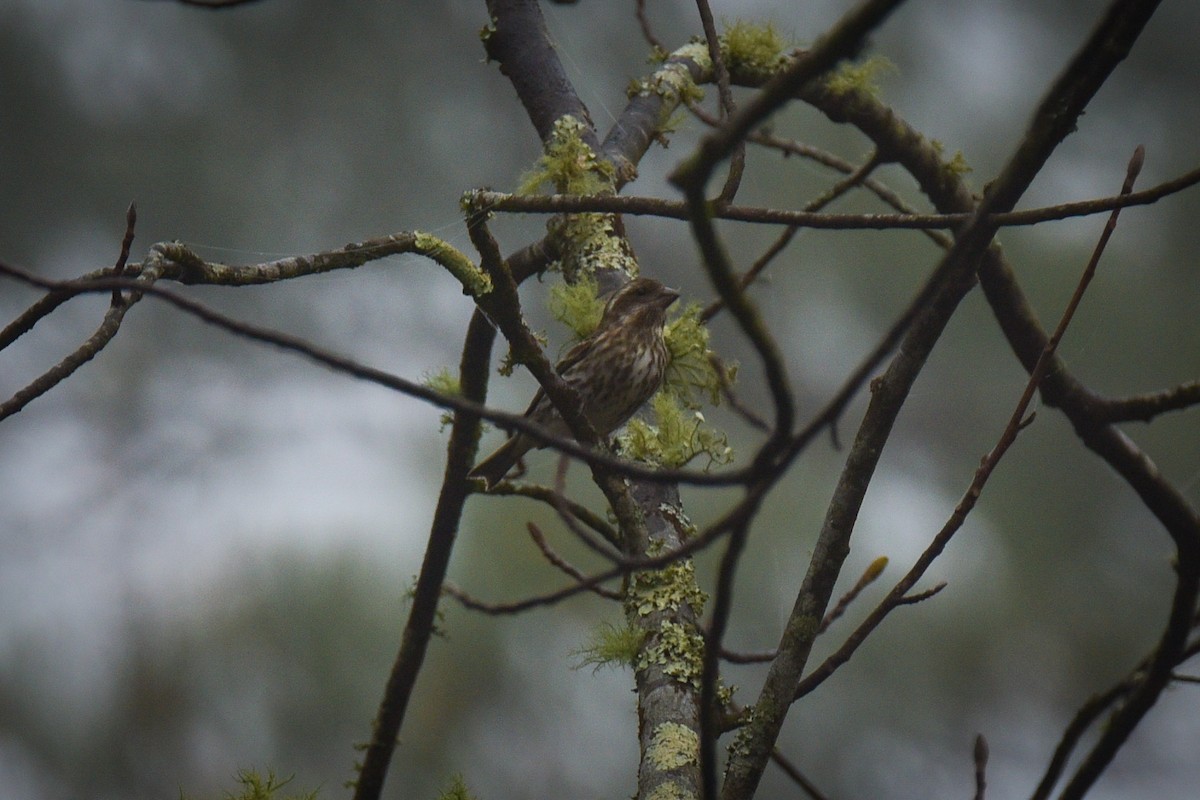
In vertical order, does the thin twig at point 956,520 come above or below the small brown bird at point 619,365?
below

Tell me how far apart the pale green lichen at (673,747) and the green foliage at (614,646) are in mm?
219

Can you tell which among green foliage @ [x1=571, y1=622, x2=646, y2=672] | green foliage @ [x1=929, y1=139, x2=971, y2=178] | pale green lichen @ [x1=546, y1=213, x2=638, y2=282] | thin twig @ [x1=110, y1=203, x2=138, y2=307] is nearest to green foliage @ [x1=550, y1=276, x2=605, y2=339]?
pale green lichen @ [x1=546, y1=213, x2=638, y2=282]

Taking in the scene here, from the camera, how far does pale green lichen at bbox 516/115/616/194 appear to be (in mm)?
2664

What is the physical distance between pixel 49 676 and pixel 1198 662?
391cm

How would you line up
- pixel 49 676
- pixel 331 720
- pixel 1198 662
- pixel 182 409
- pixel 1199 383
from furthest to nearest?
pixel 182 409, pixel 49 676, pixel 331 720, pixel 1198 662, pixel 1199 383

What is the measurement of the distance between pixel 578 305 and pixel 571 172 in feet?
1.10

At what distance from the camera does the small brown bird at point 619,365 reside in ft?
10.4

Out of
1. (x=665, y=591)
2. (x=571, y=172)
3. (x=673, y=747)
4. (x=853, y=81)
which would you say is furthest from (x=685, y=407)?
(x=673, y=747)

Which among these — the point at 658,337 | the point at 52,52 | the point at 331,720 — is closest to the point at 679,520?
the point at 658,337

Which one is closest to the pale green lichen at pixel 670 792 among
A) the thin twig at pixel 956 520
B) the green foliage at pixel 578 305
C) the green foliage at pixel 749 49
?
the thin twig at pixel 956 520

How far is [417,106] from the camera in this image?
5438 millimetres

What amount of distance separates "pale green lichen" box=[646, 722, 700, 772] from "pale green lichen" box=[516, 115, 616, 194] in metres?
1.20

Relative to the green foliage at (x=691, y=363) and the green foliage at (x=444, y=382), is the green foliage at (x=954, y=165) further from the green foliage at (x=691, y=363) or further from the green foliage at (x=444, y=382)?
the green foliage at (x=444, y=382)

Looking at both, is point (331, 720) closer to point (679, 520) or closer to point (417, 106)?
point (679, 520)
